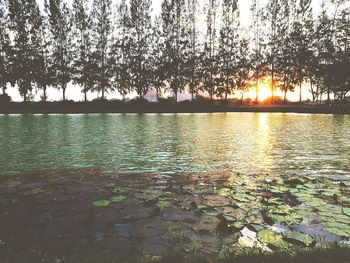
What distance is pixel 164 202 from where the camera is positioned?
6621 mm

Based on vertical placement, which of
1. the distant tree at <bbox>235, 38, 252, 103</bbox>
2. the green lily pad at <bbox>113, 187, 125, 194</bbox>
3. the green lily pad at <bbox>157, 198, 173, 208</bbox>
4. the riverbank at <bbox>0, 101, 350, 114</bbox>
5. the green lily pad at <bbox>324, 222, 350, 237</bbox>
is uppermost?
the distant tree at <bbox>235, 38, 252, 103</bbox>

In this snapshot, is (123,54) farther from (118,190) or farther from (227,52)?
(118,190)

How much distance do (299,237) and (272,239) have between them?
426 mm

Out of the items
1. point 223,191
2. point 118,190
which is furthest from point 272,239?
point 118,190

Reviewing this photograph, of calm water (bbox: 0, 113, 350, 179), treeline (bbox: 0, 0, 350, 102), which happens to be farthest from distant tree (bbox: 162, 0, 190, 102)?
calm water (bbox: 0, 113, 350, 179)

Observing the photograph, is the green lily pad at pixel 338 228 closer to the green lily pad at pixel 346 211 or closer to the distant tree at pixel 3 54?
the green lily pad at pixel 346 211

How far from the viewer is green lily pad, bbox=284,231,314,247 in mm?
4699

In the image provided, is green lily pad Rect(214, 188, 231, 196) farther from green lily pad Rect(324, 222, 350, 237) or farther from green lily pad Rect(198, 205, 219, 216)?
green lily pad Rect(324, 222, 350, 237)

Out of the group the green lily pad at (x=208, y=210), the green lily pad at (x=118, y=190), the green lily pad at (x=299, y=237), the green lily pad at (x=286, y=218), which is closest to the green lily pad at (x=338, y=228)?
the green lily pad at (x=286, y=218)

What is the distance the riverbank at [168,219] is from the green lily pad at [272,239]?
14mm

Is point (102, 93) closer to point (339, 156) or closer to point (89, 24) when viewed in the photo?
point (89, 24)

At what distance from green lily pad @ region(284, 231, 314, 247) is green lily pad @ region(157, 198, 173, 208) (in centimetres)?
244

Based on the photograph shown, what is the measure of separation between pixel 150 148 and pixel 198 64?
52465 mm

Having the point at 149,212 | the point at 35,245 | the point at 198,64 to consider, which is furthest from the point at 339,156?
the point at 198,64
